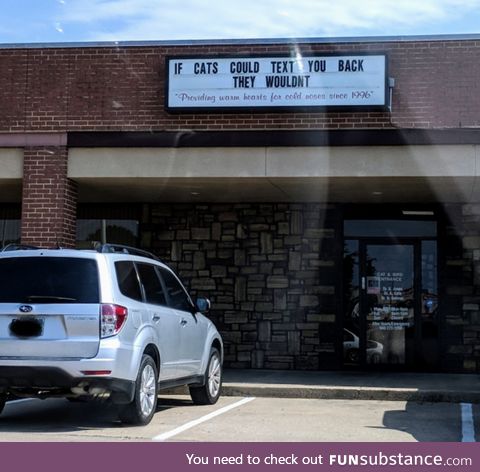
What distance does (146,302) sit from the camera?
357 inches

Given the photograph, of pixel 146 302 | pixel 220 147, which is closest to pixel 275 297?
pixel 220 147

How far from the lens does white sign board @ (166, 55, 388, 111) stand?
1245 cm

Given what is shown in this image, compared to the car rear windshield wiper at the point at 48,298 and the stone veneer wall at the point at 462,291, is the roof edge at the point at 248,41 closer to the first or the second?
the stone veneer wall at the point at 462,291

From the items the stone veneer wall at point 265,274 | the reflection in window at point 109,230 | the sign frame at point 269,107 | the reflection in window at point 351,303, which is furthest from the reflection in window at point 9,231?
the reflection in window at point 351,303

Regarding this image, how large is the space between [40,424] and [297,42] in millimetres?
6895

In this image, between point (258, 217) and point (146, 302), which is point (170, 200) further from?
point (146, 302)

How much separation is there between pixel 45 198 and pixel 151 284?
4.03 m

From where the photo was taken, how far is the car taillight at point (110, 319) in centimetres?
819

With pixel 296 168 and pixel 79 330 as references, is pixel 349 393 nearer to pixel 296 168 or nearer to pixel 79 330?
pixel 296 168

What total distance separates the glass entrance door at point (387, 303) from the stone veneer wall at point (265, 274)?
55 cm

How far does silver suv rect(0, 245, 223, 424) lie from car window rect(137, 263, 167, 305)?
15 cm

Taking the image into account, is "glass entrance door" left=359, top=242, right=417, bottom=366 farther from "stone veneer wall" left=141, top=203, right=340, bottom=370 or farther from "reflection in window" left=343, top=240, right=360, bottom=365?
"stone veneer wall" left=141, top=203, right=340, bottom=370

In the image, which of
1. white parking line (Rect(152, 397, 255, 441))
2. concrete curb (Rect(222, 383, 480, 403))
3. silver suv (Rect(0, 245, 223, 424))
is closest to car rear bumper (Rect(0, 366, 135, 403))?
silver suv (Rect(0, 245, 223, 424))

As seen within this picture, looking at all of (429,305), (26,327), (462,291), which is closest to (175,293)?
(26,327)
